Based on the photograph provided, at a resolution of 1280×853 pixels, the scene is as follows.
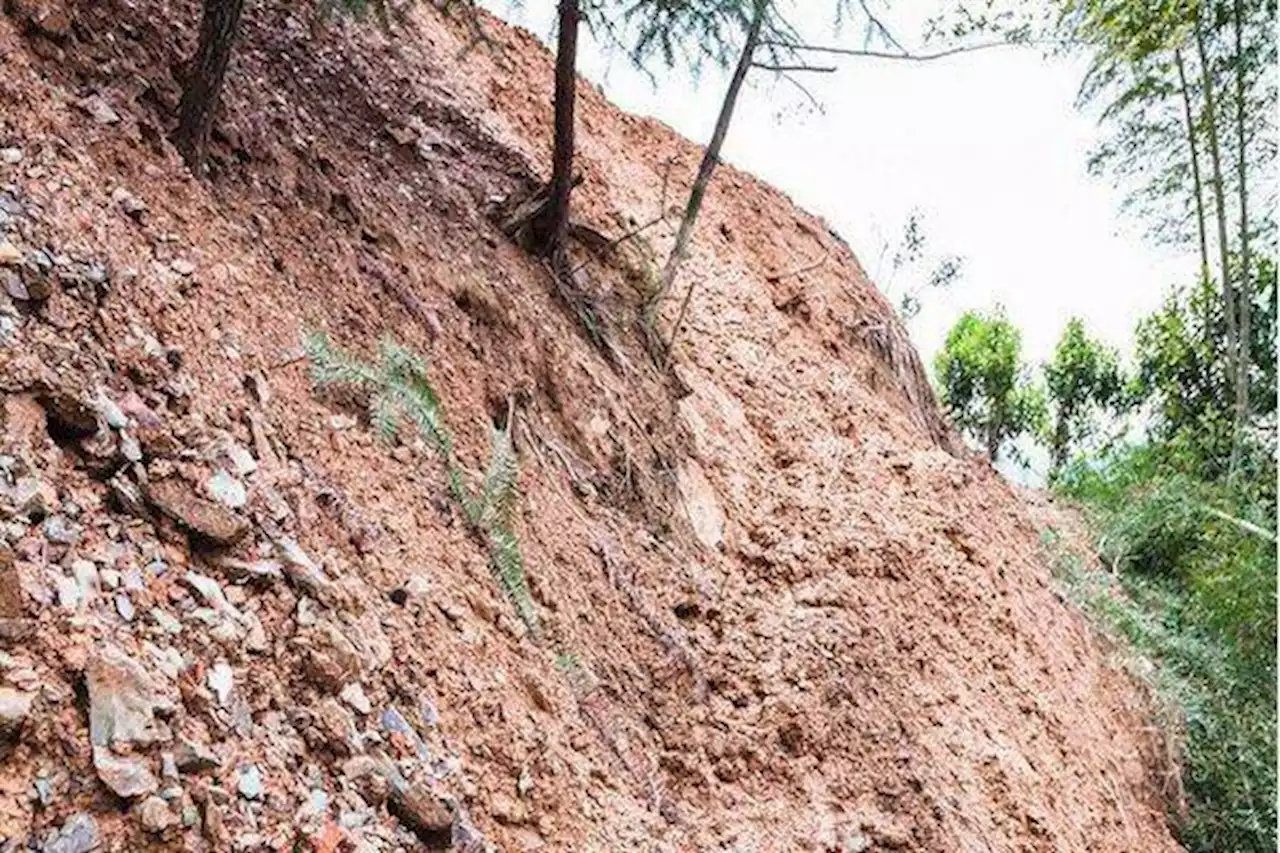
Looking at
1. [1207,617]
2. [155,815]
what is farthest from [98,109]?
[1207,617]

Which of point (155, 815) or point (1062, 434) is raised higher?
point (1062, 434)

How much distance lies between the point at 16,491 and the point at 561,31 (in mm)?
4021

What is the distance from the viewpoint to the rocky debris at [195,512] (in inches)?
95.1

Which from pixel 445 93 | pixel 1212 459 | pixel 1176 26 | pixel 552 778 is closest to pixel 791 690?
pixel 552 778

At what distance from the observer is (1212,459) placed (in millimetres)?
11930

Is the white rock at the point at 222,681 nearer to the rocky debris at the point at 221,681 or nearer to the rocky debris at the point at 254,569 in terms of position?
the rocky debris at the point at 221,681

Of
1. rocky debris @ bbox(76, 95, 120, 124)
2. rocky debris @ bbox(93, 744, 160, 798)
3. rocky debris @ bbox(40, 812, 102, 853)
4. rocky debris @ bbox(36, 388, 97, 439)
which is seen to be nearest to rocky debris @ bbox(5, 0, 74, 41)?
rocky debris @ bbox(76, 95, 120, 124)

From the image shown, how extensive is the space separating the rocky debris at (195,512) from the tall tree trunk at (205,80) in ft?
6.01

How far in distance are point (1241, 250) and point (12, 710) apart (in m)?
13.9

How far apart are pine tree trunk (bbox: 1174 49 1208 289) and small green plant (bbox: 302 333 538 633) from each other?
11194 millimetres

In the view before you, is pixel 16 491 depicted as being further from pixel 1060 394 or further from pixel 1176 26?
pixel 1060 394

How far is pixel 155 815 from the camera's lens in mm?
1812

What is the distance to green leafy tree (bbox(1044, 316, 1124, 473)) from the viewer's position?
18281mm

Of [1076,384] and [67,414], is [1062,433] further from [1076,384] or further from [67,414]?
[67,414]
